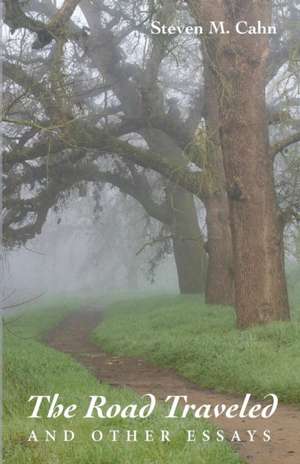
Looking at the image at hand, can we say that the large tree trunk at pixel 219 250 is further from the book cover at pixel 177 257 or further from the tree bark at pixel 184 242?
the tree bark at pixel 184 242

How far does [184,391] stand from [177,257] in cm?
1328

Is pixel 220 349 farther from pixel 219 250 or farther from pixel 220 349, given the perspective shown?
pixel 219 250

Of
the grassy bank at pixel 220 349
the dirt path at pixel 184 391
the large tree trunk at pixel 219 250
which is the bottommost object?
the dirt path at pixel 184 391

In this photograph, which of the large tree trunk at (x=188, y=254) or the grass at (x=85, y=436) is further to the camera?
the large tree trunk at (x=188, y=254)

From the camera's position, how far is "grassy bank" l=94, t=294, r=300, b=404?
28.2 ft

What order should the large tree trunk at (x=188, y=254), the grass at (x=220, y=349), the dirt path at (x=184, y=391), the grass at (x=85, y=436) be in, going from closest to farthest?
the grass at (x=85, y=436), the dirt path at (x=184, y=391), the grass at (x=220, y=349), the large tree trunk at (x=188, y=254)

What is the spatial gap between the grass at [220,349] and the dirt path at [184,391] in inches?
9.3

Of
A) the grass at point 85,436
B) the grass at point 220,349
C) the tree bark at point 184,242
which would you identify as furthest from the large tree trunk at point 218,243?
the grass at point 85,436

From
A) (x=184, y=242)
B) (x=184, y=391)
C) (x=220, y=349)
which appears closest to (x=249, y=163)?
(x=220, y=349)

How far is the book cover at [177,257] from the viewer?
236 inches

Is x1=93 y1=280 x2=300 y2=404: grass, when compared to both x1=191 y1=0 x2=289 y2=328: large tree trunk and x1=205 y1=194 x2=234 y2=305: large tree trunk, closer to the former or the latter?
x1=191 y1=0 x2=289 y2=328: large tree trunk

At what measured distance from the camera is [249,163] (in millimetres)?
11562

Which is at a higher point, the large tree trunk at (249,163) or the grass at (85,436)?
the large tree trunk at (249,163)

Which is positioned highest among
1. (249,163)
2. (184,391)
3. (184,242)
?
(249,163)
